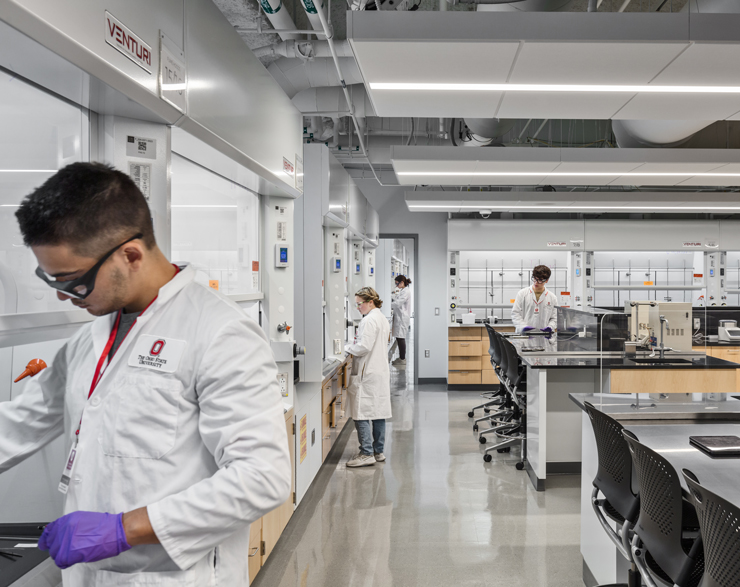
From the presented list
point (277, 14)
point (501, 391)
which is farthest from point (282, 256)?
point (501, 391)

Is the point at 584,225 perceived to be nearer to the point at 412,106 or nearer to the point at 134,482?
the point at 412,106

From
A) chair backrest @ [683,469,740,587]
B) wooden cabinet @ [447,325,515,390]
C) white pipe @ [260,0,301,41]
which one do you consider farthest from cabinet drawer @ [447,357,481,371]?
chair backrest @ [683,469,740,587]

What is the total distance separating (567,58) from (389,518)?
3.02m

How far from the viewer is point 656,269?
922cm

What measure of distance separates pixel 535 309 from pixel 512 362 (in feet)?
8.35

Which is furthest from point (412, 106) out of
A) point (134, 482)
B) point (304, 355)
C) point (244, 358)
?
point (134, 482)

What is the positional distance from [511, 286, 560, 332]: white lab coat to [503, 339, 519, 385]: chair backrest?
2.13m

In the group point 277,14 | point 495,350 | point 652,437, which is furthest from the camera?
point 495,350

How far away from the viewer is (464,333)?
8211 millimetres

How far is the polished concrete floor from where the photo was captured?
9.73ft

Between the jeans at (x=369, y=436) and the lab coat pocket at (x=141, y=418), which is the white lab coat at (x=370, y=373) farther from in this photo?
the lab coat pocket at (x=141, y=418)

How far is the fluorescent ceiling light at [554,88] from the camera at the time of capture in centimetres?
277

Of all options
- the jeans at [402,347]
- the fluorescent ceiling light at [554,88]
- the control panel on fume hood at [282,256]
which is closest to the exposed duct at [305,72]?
the fluorescent ceiling light at [554,88]

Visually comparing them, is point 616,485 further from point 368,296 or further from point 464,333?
point 464,333
